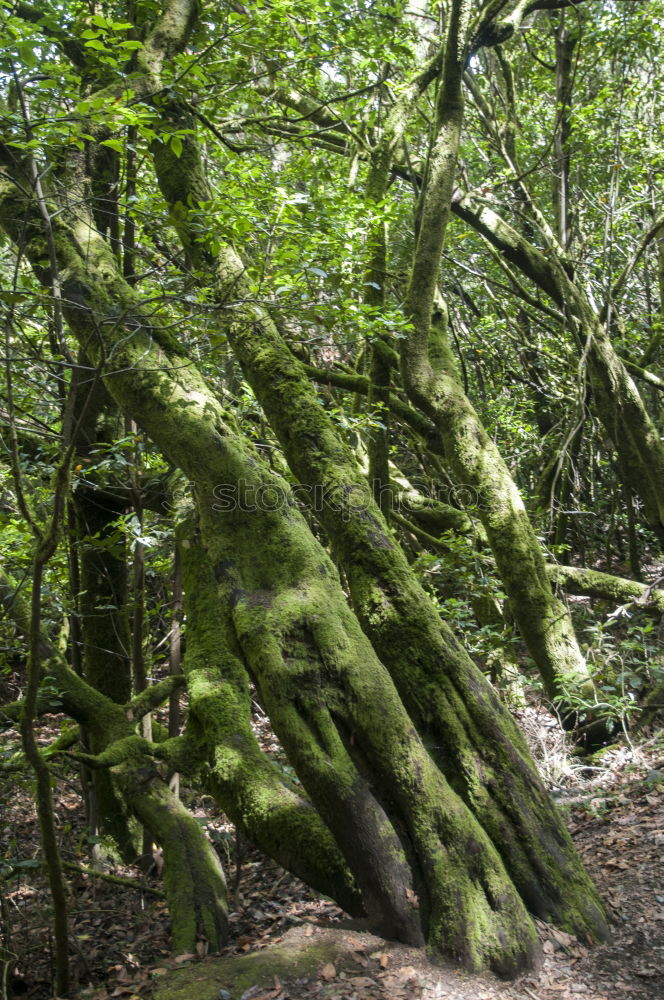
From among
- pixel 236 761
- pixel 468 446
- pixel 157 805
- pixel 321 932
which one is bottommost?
pixel 321 932

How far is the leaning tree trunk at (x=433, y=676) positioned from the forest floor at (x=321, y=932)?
291mm

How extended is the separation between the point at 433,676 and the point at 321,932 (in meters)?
1.24

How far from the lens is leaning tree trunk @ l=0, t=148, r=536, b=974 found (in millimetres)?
3191

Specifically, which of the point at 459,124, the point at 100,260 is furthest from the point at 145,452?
the point at 459,124

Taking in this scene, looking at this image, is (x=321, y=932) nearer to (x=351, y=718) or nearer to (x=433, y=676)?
(x=351, y=718)

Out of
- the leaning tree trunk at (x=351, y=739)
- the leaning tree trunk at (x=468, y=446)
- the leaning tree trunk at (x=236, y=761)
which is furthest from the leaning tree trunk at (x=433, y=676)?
the leaning tree trunk at (x=468, y=446)

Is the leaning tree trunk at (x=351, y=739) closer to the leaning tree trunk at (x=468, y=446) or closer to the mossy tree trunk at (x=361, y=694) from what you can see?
the mossy tree trunk at (x=361, y=694)

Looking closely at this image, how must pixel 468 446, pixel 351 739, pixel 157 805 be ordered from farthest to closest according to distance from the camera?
1. pixel 468 446
2. pixel 157 805
3. pixel 351 739

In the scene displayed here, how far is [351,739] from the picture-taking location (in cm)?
335

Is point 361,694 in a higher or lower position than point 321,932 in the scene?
higher

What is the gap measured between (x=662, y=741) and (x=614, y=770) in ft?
1.45

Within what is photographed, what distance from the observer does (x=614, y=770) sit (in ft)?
20.0

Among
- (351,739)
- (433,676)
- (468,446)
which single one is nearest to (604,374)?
(468,446)

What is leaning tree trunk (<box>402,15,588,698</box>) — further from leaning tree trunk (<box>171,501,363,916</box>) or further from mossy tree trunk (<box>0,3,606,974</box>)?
leaning tree trunk (<box>171,501,363,916</box>)
